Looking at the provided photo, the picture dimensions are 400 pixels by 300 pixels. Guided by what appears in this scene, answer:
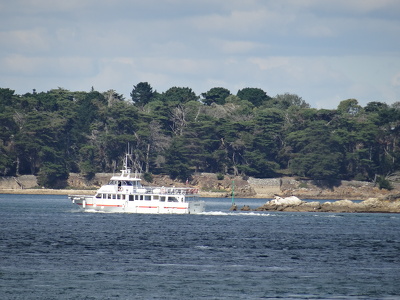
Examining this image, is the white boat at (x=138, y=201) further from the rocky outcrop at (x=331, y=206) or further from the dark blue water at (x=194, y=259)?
the rocky outcrop at (x=331, y=206)

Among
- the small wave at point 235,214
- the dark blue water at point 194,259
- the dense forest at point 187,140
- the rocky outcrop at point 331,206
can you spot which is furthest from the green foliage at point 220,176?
the dark blue water at point 194,259

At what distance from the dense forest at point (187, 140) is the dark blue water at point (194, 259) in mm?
86266

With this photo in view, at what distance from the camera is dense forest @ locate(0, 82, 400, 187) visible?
590 feet

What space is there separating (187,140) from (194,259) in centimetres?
12820

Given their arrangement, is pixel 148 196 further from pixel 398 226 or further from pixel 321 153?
pixel 321 153

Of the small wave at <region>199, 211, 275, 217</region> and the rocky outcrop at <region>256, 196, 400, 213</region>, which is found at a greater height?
the rocky outcrop at <region>256, 196, 400, 213</region>

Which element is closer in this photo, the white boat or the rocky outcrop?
the white boat

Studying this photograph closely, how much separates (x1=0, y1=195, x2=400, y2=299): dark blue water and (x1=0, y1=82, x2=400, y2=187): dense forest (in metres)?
86.3

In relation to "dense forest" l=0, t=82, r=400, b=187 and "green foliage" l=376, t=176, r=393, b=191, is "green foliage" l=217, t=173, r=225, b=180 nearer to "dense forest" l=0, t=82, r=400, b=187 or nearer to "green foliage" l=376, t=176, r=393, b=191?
"dense forest" l=0, t=82, r=400, b=187

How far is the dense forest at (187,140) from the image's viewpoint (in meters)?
180

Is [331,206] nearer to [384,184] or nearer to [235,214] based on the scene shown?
[235,214]

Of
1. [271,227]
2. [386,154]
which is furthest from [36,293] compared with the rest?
[386,154]

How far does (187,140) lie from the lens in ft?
608

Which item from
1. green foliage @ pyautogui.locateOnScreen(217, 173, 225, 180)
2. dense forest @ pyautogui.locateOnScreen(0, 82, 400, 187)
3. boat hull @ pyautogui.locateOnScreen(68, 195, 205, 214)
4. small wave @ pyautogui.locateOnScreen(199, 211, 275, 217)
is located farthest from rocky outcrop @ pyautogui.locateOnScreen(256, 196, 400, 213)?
green foliage @ pyautogui.locateOnScreen(217, 173, 225, 180)
